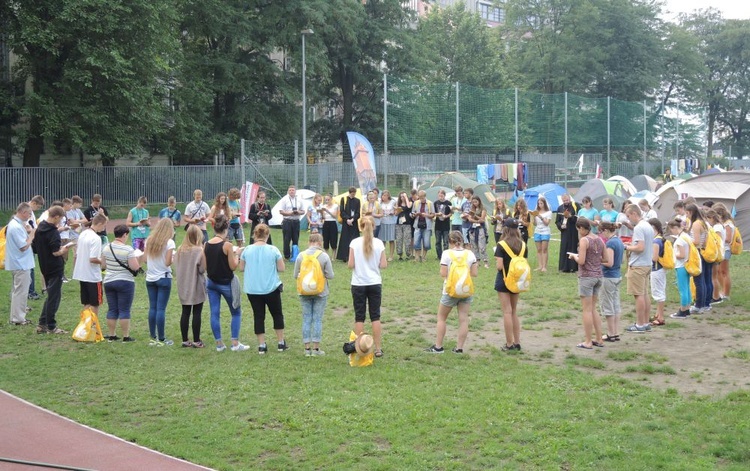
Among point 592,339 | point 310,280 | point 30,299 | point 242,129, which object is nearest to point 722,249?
point 592,339

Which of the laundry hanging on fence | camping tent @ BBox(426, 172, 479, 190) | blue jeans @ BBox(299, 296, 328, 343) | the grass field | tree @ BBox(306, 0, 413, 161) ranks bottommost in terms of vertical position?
the grass field

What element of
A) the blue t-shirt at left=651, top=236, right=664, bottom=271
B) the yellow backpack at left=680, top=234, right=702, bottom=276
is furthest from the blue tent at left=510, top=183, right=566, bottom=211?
the blue t-shirt at left=651, top=236, right=664, bottom=271

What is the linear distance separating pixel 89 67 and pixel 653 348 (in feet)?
82.9

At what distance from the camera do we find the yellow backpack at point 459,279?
1002 cm

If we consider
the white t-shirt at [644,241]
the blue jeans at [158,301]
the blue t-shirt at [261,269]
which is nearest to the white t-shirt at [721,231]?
the white t-shirt at [644,241]

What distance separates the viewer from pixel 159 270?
10.7 m

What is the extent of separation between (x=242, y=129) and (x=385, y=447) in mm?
36453

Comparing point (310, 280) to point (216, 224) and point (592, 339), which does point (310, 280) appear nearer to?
point (216, 224)

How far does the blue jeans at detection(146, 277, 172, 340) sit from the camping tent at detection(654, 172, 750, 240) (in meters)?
16.7

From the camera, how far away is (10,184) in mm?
29141

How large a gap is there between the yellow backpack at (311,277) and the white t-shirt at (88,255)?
3.03 meters

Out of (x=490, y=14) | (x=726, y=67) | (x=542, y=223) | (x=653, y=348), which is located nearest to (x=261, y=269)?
(x=653, y=348)

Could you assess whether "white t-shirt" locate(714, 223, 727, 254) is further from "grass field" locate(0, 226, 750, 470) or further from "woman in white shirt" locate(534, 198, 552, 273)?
"woman in white shirt" locate(534, 198, 552, 273)

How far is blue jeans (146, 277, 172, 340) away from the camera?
1076 centimetres
